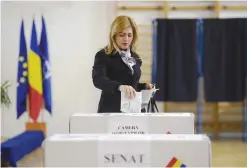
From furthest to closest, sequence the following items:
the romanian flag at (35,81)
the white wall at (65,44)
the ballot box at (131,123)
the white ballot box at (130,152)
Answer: the white wall at (65,44) → the romanian flag at (35,81) → the ballot box at (131,123) → the white ballot box at (130,152)

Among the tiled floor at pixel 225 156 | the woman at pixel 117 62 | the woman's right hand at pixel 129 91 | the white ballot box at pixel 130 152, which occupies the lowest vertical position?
the tiled floor at pixel 225 156

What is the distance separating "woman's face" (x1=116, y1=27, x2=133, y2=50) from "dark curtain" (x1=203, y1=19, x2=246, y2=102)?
3.46 meters

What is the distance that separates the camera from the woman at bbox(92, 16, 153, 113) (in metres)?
1.65

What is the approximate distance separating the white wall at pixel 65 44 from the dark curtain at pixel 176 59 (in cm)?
78

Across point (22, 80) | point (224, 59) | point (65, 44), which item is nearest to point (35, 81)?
point (22, 80)

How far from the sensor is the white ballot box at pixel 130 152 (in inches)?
32.1

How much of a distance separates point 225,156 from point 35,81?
2.42 metres

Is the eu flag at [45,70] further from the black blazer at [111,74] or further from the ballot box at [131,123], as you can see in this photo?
the ballot box at [131,123]

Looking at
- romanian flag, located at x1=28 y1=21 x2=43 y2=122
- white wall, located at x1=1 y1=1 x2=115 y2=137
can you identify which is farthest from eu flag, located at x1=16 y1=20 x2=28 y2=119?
white wall, located at x1=1 y1=1 x2=115 y2=137

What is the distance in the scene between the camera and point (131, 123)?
1.24 metres

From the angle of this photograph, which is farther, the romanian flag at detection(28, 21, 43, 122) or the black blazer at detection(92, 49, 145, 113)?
the romanian flag at detection(28, 21, 43, 122)

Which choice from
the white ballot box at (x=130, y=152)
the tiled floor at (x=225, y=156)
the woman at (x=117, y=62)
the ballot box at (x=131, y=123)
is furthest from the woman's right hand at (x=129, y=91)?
the tiled floor at (x=225, y=156)

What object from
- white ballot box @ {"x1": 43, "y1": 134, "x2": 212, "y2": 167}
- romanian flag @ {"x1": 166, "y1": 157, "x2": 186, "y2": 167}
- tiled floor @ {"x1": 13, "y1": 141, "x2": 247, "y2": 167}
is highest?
white ballot box @ {"x1": 43, "y1": 134, "x2": 212, "y2": 167}

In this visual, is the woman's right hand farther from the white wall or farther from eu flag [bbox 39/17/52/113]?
the white wall
